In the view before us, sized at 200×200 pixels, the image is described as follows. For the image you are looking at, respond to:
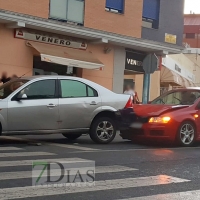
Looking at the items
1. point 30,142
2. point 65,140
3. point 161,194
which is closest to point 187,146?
point 65,140

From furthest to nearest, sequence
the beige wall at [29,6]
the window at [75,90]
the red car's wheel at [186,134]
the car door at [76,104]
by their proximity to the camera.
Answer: the beige wall at [29,6] → the red car's wheel at [186,134] → the window at [75,90] → the car door at [76,104]

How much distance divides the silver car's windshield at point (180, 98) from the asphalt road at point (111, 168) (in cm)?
132

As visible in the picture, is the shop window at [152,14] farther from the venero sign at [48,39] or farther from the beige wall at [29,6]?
the beige wall at [29,6]

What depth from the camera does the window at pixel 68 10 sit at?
18.4 metres

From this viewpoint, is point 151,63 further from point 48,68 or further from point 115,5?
point 115,5

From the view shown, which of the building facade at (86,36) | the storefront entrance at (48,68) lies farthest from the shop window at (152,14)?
the storefront entrance at (48,68)

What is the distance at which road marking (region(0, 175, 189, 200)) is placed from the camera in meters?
5.91

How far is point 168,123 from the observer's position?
37.9 feet

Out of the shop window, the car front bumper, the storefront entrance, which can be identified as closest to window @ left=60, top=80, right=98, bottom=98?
the car front bumper

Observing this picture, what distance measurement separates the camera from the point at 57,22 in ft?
58.3

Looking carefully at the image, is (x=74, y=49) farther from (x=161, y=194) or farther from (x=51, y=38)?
(x=161, y=194)

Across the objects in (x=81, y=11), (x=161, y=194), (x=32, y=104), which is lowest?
(x=161, y=194)

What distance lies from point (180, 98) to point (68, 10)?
776 cm

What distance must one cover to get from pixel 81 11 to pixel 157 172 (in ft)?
41.0
